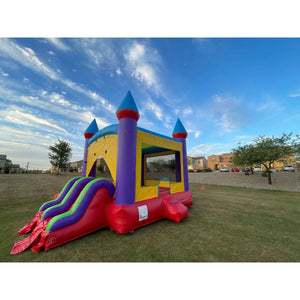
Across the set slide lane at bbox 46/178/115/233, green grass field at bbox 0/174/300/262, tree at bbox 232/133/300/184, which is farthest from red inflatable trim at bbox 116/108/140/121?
tree at bbox 232/133/300/184

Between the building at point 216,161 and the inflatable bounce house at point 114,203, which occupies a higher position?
the building at point 216,161

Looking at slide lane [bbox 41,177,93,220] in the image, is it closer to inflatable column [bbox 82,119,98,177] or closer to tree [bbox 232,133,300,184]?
inflatable column [bbox 82,119,98,177]

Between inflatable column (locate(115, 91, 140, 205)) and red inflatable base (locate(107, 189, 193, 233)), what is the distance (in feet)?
0.65

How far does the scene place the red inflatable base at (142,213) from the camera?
311 cm

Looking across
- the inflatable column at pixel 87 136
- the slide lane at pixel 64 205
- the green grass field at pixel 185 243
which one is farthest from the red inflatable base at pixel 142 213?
the inflatable column at pixel 87 136

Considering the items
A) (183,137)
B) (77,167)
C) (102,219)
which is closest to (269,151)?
(183,137)

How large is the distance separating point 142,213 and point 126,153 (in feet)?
5.68

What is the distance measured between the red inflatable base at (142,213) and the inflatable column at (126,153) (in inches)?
7.8

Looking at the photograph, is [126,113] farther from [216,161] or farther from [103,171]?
[216,161]

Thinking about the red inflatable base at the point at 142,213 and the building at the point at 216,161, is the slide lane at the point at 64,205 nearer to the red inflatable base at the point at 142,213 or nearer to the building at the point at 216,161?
the red inflatable base at the point at 142,213

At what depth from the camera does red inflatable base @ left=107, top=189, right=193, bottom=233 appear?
3109 millimetres

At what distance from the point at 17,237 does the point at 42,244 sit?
119 centimetres

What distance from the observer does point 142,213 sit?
347cm

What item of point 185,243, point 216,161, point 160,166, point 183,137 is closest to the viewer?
point 185,243
